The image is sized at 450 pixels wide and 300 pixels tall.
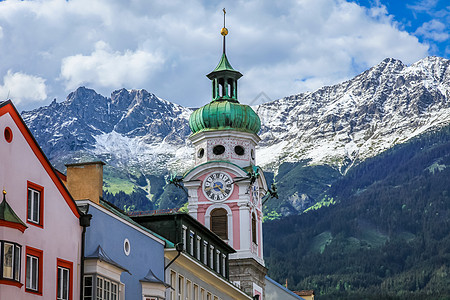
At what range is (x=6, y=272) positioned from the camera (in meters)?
37.9

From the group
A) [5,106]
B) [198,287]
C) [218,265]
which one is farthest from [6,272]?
[218,265]

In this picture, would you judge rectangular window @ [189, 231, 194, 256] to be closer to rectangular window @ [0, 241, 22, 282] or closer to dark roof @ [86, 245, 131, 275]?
dark roof @ [86, 245, 131, 275]

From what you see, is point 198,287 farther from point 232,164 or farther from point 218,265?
point 232,164

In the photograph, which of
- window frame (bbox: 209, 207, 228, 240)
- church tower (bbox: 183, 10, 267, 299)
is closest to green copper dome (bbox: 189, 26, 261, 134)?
church tower (bbox: 183, 10, 267, 299)

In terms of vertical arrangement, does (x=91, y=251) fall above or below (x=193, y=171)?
below

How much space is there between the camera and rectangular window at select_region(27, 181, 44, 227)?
41.2 m

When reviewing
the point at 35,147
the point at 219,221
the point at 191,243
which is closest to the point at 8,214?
the point at 35,147

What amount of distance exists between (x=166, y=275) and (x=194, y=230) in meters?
8.64

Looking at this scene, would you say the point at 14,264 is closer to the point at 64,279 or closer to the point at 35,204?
the point at 35,204

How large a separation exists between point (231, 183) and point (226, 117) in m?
7.83

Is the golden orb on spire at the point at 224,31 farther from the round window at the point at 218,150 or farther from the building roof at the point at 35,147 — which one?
the building roof at the point at 35,147

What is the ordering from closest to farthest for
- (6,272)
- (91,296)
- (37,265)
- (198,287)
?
(6,272) → (37,265) → (91,296) → (198,287)

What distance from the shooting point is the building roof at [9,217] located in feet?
125

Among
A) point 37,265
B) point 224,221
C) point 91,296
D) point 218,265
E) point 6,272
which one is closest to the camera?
point 6,272
